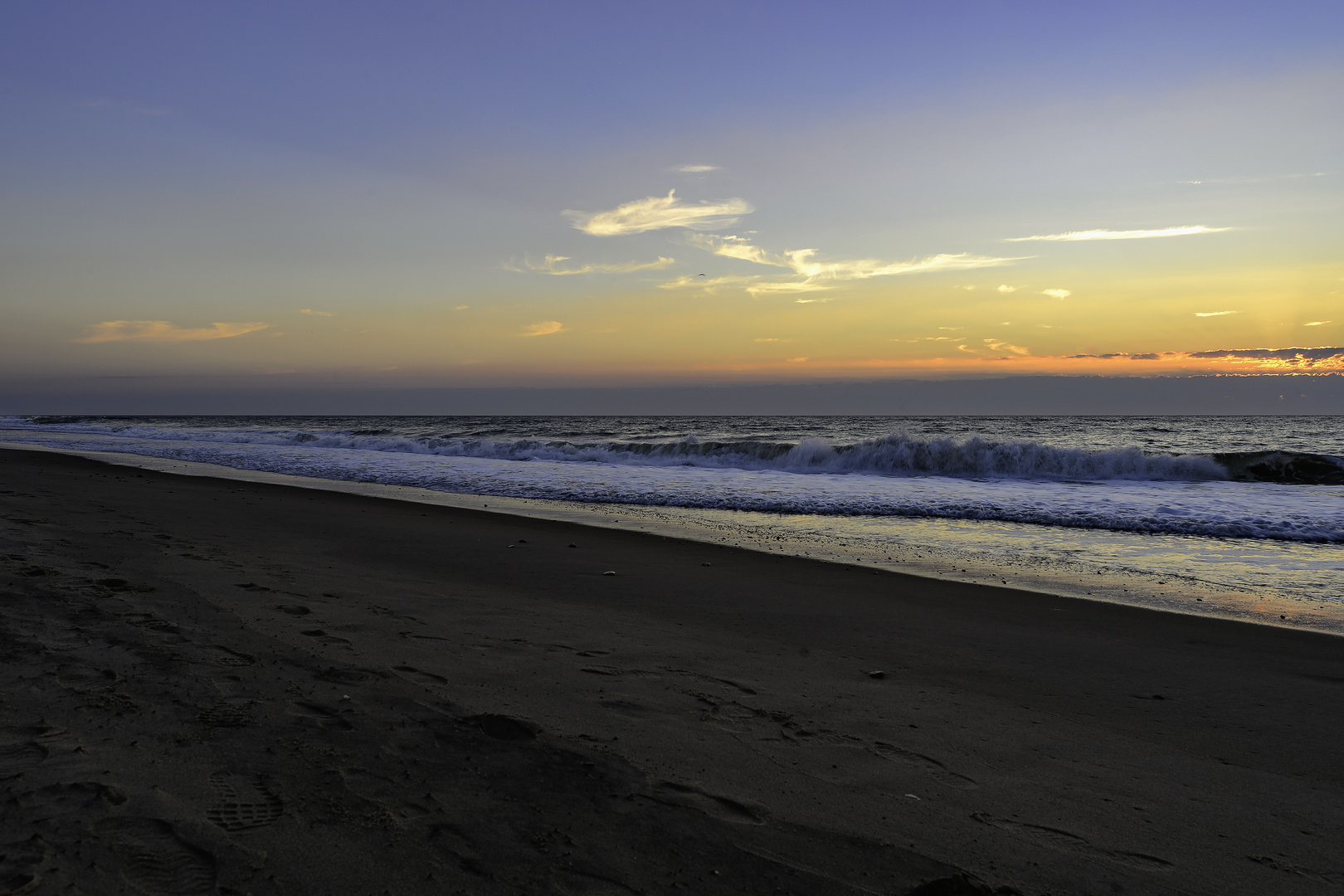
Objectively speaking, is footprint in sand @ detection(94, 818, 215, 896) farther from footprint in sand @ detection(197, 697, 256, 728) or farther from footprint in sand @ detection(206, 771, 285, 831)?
footprint in sand @ detection(197, 697, 256, 728)

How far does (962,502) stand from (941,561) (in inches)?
210

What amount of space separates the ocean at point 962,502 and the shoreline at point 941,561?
0.13 ft

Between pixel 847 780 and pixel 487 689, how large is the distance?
1660 millimetres

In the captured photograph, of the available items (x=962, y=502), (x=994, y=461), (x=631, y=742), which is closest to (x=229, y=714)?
(x=631, y=742)

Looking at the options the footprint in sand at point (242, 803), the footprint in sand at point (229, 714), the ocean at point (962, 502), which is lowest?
the ocean at point (962, 502)

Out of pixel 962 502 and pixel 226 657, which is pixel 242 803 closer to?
pixel 226 657

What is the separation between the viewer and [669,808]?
7.86 feet

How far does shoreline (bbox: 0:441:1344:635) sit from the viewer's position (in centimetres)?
606

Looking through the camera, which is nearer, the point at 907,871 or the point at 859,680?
the point at 907,871

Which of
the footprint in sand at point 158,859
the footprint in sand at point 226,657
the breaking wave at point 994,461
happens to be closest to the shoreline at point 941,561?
the footprint in sand at point 226,657

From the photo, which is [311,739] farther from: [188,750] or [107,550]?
[107,550]

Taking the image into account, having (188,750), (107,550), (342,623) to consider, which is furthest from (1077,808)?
(107,550)

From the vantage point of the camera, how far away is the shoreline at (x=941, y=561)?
19.9 ft

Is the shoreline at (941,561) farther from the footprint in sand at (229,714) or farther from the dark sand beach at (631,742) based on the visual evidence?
the footprint in sand at (229,714)
